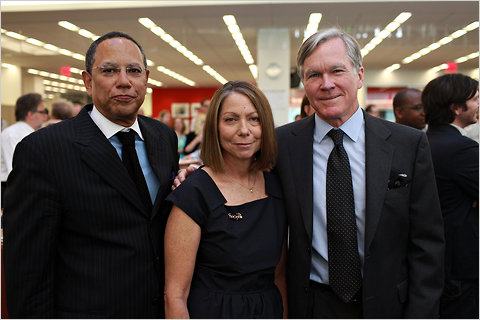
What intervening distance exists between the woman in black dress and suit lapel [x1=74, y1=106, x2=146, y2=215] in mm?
187

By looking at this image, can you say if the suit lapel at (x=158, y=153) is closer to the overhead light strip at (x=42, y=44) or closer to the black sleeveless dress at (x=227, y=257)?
the black sleeveless dress at (x=227, y=257)

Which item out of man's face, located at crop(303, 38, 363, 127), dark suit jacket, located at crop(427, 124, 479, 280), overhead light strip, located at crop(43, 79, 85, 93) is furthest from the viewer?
overhead light strip, located at crop(43, 79, 85, 93)

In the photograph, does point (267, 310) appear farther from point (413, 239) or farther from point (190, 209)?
point (413, 239)

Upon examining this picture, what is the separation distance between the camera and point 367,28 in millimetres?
7793

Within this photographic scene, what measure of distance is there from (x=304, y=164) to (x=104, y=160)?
2.71ft

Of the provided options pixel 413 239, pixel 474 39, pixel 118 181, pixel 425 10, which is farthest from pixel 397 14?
pixel 118 181

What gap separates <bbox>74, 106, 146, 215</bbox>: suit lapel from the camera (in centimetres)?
153

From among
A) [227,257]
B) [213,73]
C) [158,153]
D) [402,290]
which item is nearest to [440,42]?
[213,73]

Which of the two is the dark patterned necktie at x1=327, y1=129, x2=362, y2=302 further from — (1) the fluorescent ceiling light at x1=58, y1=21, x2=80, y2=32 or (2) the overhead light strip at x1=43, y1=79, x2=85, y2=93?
(2) the overhead light strip at x1=43, y1=79, x2=85, y2=93

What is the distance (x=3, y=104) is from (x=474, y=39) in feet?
35.1

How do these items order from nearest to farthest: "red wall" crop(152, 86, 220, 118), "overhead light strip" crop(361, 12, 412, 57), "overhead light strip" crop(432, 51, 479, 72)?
1. "overhead light strip" crop(361, 12, 412, 57)
2. "overhead light strip" crop(432, 51, 479, 72)
3. "red wall" crop(152, 86, 220, 118)

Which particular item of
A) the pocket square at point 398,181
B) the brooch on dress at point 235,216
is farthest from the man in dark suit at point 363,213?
the brooch on dress at point 235,216

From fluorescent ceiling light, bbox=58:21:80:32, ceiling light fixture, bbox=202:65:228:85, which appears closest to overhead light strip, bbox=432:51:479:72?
ceiling light fixture, bbox=202:65:228:85

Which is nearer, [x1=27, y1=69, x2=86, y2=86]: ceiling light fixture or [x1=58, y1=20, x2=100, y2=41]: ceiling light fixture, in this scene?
[x1=58, y1=20, x2=100, y2=41]: ceiling light fixture
